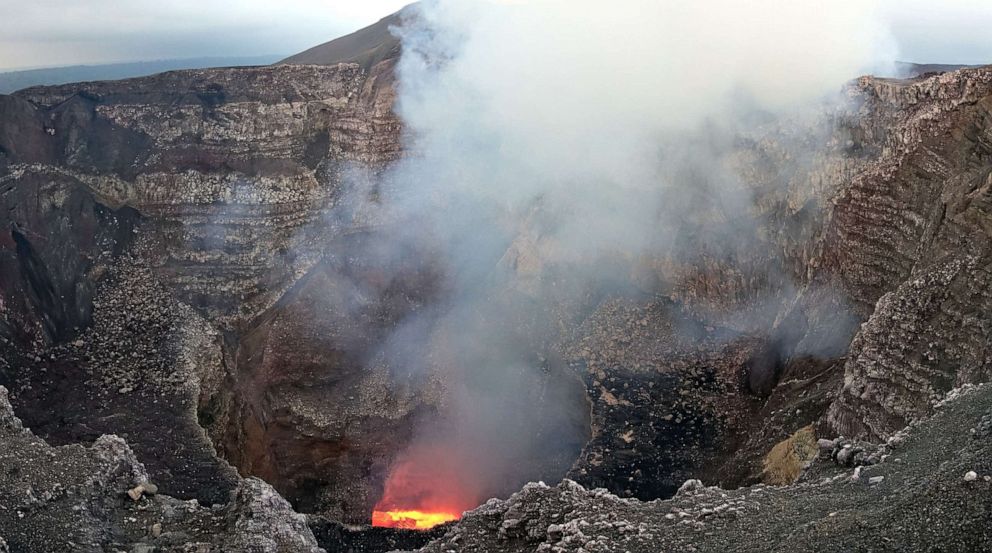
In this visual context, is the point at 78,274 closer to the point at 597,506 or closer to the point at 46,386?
the point at 46,386

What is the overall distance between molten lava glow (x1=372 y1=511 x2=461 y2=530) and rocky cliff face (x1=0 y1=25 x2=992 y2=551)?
2.07ft

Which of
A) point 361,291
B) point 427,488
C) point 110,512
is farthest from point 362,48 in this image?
A: point 110,512

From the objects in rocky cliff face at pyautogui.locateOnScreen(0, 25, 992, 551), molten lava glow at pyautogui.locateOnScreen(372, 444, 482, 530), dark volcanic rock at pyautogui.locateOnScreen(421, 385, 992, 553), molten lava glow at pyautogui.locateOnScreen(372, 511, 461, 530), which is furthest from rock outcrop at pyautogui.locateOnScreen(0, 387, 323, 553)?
molten lava glow at pyautogui.locateOnScreen(372, 444, 482, 530)

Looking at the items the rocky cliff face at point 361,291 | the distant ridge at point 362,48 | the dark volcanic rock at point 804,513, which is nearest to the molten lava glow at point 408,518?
the rocky cliff face at point 361,291

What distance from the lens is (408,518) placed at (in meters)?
24.3

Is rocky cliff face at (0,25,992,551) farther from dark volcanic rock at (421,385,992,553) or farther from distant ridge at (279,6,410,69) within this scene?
dark volcanic rock at (421,385,992,553)

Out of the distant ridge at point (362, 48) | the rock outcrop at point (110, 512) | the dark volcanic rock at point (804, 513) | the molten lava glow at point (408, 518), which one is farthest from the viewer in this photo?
the distant ridge at point (362, 48)

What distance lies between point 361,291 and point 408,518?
8430 mm

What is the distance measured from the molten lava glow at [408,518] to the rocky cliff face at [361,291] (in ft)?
2.07

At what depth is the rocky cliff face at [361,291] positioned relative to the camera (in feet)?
56.2

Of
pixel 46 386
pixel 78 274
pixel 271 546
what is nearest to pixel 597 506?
pixel 271 546

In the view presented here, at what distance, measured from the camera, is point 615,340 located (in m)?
25.5

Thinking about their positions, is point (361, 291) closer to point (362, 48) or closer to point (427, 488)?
point (427, 488)

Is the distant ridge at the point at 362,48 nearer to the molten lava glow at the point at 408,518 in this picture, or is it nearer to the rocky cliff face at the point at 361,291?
the rocky cliff face at the point at 361,291
